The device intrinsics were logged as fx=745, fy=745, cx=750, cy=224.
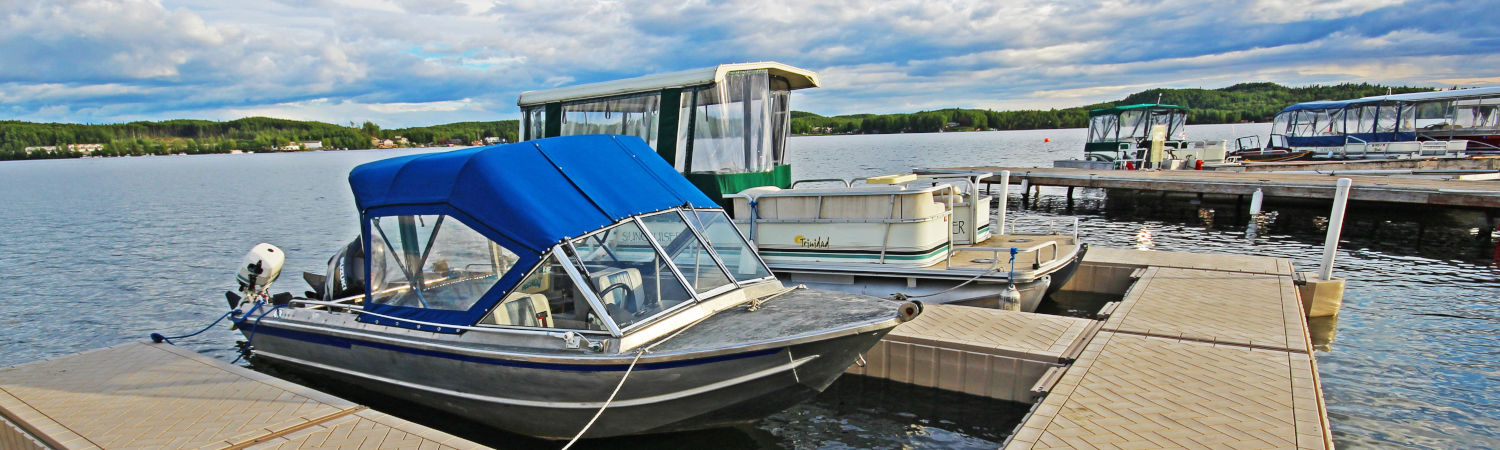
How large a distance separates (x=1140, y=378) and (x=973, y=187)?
587 centimetres

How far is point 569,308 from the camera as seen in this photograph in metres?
6.74

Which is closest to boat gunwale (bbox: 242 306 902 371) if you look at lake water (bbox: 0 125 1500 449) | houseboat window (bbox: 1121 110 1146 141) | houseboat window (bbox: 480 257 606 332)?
houseboat window (bbox: 480 257 606 332)

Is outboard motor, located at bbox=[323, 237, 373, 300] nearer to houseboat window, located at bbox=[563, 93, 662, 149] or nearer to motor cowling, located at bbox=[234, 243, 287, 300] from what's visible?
motor cowling, located at bbox=[234, 243, 287, 300]

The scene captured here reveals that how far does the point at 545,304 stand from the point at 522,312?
8.9 inches

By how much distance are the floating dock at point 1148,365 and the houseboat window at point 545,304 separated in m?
3.80

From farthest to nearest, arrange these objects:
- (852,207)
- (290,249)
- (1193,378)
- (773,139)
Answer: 1. (290,249)
2. (773,139)
3. (852,207)
4. (1193,378)

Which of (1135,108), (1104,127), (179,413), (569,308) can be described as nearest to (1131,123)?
(1135,108)

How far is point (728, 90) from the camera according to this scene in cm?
1252

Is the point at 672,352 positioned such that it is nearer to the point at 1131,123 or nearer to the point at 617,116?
the point at 617,116

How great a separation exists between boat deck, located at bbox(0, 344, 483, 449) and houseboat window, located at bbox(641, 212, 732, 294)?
8.37 feet

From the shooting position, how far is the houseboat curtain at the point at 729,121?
12539 millimetres

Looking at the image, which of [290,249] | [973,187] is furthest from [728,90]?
[290,249]

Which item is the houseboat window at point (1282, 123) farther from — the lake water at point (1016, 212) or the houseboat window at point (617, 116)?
the houseboat window at point (617, 116)

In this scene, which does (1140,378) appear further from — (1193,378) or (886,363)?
(886,363)
